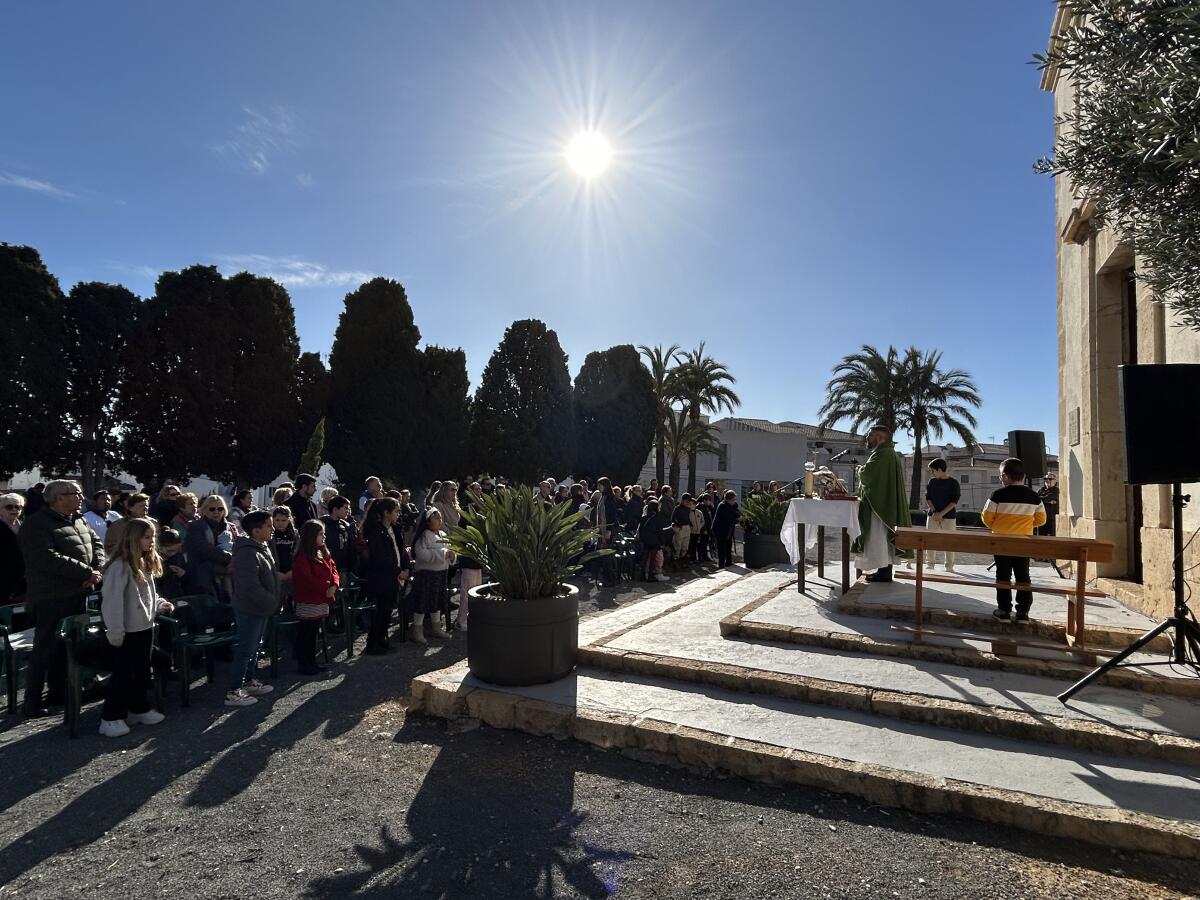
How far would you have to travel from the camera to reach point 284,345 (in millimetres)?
25344

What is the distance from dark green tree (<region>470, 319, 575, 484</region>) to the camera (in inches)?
1222

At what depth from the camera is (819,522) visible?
7363 mm

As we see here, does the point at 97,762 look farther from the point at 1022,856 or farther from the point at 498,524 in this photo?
the point at 1022,856

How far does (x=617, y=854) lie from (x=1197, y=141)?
404cm

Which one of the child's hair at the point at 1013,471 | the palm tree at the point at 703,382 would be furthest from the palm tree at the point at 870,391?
the child's hair at the point at 1013,471

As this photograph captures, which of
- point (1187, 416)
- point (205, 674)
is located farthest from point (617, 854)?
point (205, 674)

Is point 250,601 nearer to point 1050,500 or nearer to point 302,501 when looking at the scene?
point 302,501

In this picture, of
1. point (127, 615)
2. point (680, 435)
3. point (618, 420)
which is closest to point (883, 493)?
point (127, 615)

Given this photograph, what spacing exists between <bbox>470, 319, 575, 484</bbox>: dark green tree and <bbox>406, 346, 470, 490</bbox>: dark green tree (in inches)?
95.2

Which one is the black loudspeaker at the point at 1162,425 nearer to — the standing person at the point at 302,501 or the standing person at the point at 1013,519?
the standing person at the point at 1013,519

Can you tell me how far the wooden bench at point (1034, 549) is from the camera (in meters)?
4.98

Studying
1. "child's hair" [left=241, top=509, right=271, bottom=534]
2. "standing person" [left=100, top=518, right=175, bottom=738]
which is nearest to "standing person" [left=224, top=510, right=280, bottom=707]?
"child's hair" [left=241, top=509, right=271, bottom=534]

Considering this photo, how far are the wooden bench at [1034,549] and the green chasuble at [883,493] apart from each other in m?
1.81

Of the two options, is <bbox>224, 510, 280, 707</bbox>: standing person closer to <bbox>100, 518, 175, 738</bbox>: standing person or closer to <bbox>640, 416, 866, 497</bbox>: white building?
<bbox>100, 518, 175, 738</bbox>: standing person
